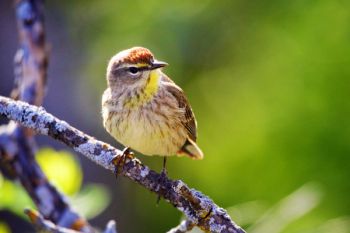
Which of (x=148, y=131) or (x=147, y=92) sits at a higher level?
(x=147, y=92)

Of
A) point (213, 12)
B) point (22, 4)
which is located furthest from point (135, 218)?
point (22, 4)

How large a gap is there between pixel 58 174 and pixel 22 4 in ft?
2.79

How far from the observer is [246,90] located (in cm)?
548


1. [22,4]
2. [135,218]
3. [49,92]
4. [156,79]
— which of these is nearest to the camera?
[22,4]

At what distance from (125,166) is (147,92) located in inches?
48.0

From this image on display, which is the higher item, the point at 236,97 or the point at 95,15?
the point at 95,15

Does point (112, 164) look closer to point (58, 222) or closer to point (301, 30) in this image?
point (58, 222)

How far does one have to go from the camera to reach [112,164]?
2.58m

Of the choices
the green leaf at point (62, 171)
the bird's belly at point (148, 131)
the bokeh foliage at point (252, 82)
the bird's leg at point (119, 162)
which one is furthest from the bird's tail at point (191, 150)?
the bird's leg at point (119, 162)

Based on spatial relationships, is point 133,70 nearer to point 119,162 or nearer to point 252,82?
point 119,162

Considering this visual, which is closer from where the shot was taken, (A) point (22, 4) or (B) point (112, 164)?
(B) point (112, 164)

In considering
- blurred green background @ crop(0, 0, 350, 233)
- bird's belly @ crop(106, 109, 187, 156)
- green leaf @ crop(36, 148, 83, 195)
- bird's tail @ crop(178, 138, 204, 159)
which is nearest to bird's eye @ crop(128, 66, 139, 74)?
bird's belly @ crop(106, 109, 187, 156)

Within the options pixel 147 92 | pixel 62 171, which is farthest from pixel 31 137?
pixel 147 92

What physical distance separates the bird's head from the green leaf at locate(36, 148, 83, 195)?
2.39ft
